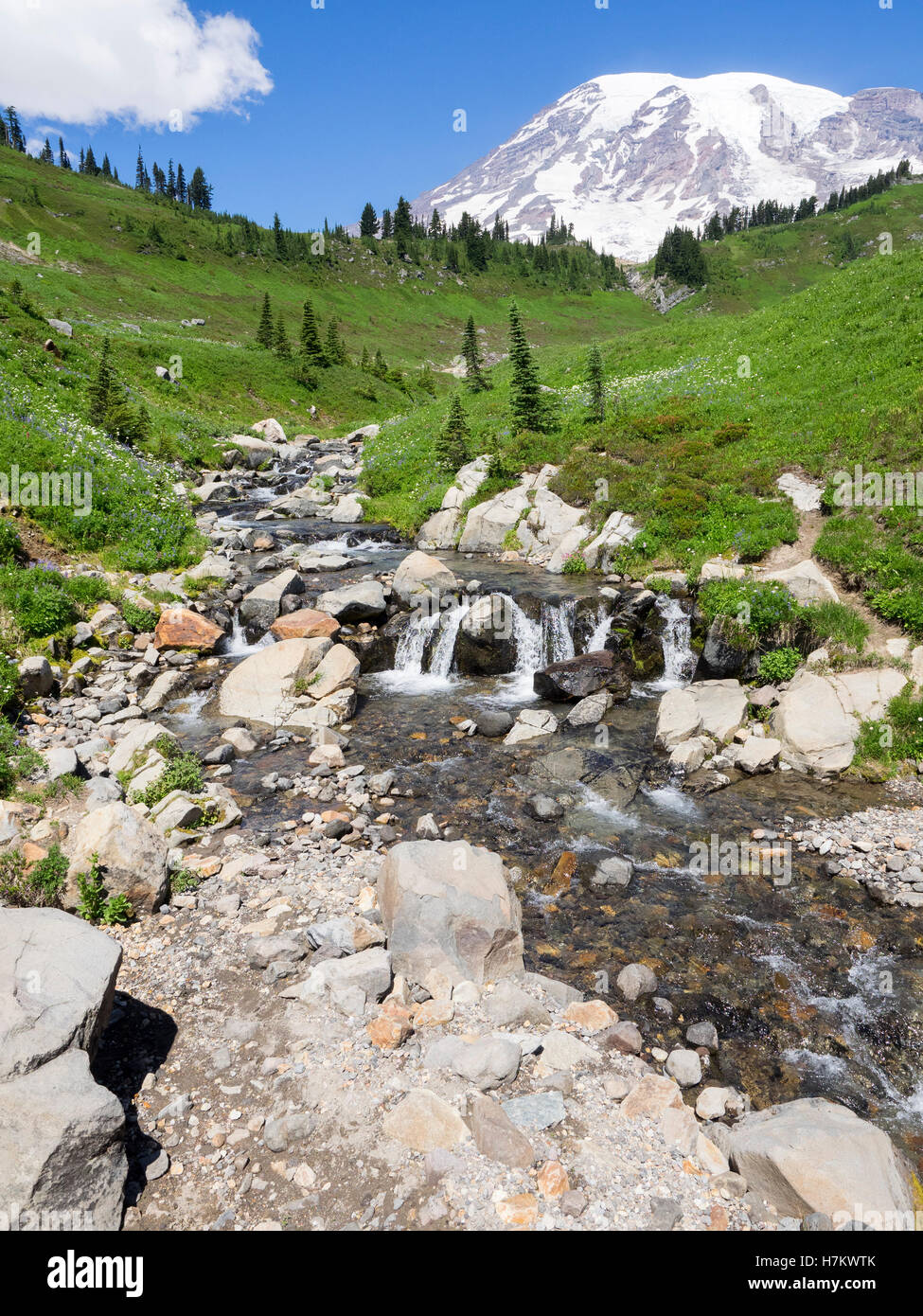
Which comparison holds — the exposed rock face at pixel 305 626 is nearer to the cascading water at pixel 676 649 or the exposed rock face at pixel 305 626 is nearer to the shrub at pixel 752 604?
the cascading water at pixel 676 649

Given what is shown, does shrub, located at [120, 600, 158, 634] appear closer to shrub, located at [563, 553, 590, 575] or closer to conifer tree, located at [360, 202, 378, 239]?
shrub, located at [563, 553, 590, 575]

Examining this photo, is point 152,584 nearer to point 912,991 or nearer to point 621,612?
point 621,612

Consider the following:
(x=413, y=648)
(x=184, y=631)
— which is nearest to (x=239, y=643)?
(x=184, y=631)

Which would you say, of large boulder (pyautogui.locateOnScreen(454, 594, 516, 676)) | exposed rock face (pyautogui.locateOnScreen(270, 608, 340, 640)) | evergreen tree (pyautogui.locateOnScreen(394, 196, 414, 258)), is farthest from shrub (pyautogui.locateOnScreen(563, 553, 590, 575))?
evergreen tree (pyautogui.locateOnScreen(394, 196, 414, 258))

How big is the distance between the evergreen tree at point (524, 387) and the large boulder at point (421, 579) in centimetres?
1552

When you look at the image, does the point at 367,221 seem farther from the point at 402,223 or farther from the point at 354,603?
the point at 354,603

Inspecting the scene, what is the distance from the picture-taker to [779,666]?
630 inches

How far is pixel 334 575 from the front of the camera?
980 inches

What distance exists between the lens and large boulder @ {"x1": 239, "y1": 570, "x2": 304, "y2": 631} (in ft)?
67.4

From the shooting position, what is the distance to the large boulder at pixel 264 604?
20.5m

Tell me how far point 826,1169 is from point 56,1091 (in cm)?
655

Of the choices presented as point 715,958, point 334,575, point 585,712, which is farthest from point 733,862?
point 334,575

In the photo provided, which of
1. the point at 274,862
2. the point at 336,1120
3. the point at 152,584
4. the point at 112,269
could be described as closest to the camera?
the point at 336,1120
